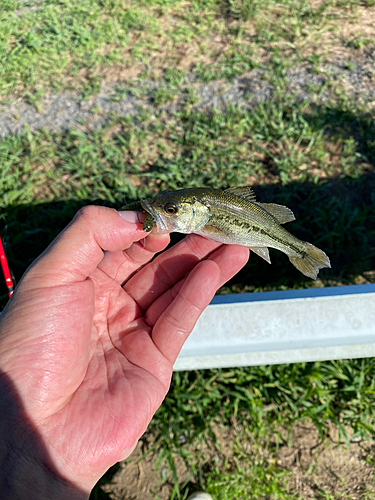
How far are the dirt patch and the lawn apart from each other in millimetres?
16

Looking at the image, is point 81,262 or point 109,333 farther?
point 109,333

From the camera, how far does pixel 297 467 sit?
3.67m

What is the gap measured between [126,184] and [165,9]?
3.78 metres

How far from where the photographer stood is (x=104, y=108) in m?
5.55

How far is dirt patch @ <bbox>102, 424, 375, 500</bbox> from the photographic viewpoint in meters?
3.60

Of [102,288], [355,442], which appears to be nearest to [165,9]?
[102,288]

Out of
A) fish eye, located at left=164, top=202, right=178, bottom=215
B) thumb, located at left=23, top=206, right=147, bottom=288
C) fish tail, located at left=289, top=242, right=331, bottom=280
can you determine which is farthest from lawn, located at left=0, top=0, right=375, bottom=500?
thumb, located at left=23, top=206, right=147, bottom=288

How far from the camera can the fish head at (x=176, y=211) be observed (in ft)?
9.47

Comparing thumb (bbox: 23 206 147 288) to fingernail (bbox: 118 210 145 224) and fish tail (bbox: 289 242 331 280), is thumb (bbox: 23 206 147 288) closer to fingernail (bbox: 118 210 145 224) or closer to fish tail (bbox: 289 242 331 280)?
fingernail (bbox: 118 210 145 224)

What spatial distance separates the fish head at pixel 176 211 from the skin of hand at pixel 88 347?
0.16 m

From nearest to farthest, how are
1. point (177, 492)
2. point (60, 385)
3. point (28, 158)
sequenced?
1. point (60, 385)
2. point (177, 492)
3. point (28, 158)

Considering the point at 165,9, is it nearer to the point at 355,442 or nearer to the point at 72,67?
the point at 72,67

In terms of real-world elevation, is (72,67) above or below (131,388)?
above

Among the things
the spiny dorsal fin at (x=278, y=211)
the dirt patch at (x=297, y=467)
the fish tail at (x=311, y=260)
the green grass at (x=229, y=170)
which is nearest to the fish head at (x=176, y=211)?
the spiny dorsal fin at (x=278, y=211)
